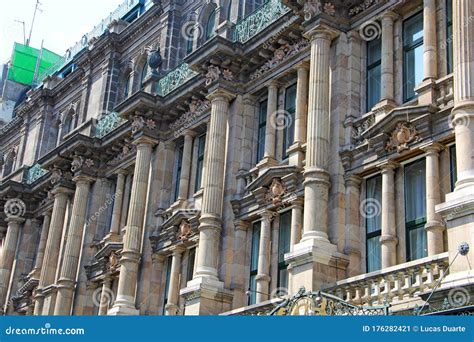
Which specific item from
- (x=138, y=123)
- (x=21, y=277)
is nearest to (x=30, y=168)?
(x=21, y=277)

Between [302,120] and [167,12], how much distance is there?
11562mm

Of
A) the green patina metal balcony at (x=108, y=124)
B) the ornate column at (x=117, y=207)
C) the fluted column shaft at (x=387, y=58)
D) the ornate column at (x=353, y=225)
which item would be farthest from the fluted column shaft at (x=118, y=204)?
the fluted column shaft at (x=387, y=58)

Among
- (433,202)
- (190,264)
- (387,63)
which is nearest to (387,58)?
(387,63)

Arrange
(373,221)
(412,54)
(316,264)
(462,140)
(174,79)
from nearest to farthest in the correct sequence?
(462,140), (316,264), (373,221), (412,54), (174,79)

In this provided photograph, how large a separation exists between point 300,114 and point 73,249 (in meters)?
13.2

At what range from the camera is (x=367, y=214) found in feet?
70.5

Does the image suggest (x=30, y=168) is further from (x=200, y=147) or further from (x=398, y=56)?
(x=398, y=56)

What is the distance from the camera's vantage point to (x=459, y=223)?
55.7ft

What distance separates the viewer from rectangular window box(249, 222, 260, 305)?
24520 millimetres

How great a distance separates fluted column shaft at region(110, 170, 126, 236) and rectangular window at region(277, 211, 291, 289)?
10068 mm

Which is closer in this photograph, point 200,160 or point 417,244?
point 417,244

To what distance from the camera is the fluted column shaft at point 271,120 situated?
25.8 metres

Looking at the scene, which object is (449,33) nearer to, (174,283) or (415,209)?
(415,209)

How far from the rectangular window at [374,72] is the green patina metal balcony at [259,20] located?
11.0ft
